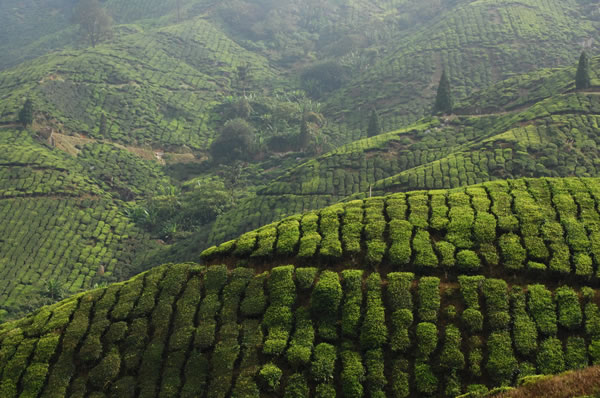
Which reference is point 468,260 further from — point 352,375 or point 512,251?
point 352,375

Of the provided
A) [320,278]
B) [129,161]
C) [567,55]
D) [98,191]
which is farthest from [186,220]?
[567,55]

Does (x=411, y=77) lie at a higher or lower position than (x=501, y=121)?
lower

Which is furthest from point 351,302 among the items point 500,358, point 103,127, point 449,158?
point 103,127

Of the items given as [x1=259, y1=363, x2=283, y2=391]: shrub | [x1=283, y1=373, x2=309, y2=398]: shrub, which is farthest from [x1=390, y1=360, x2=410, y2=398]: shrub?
[x1=259, y1=363, x2=283, y2=391]: shrub

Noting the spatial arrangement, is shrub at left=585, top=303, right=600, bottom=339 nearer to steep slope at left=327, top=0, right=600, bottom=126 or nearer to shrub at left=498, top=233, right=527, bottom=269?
shrub at left=498, top=233, right=527, bottom=269

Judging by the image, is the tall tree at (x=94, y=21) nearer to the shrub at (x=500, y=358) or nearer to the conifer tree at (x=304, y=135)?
the conifer tree at (x=304, y=135)

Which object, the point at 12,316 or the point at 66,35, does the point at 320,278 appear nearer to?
the point at 12,316
